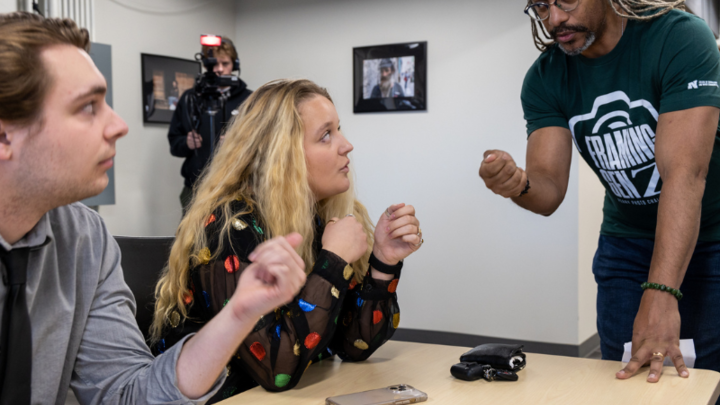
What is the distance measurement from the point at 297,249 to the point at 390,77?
300 centimetres

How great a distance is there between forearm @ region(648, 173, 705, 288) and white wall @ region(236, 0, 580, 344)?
2401 mm

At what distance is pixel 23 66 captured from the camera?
88 centimetres

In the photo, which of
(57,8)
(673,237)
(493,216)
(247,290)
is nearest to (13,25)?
(247,290)

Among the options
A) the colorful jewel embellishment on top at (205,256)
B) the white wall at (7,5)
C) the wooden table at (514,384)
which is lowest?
the wooden table at (514,384)

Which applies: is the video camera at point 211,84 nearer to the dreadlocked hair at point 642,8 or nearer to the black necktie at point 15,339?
the dreadlocked hair at point 642,8

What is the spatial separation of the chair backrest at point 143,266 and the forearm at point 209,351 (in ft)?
1.82

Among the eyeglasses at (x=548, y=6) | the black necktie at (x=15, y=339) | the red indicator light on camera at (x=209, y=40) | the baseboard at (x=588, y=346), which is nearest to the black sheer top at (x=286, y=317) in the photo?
the black necktie at (x=15, y=339)

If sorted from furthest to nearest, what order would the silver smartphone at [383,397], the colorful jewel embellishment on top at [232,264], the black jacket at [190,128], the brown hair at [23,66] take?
the black jacket at [190,128] → the colorful jewel embellishment on top at [232,264] → the silver smartphone at [383,397] → the brown hair at [23,66]

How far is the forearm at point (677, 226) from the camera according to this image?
4.63 ft

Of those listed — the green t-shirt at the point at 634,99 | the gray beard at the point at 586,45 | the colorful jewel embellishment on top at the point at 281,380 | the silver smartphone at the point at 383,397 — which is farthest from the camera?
the gray beard at the point at 586,45

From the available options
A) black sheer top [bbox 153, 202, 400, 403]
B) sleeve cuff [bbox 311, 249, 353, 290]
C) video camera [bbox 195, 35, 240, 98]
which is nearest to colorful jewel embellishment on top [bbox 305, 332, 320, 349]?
black sheer top [bbox 153, 202, 400, 403]

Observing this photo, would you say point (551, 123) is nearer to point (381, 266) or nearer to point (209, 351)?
point (381, 266)

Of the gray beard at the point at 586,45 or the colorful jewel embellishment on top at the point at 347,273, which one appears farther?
the gray beard at the point at 586,45

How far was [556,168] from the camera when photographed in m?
1.82
